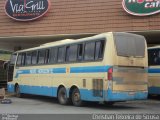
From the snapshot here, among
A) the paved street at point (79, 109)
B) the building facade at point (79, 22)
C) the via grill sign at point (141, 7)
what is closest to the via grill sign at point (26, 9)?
the building facade at point (79, 22)

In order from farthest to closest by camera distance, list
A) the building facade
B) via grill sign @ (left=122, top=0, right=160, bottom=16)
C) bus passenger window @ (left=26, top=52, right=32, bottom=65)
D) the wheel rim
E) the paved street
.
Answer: the building facade → via grill sign @ (left=122, top=0, right=160, bottom=16) → bus passenger window @ (left=26, top=52, right=32, bottom=65) → the wheel rim → the paved street

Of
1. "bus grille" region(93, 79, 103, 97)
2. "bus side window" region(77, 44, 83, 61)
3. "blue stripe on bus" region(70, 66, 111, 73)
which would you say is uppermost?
"bus side window" region(77, 44, 83, 61)

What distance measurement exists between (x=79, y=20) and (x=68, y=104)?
8.62 meters

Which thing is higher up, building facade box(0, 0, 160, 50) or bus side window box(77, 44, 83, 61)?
building facade box(0, 0, 160, 50)

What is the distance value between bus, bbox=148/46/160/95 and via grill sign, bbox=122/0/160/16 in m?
3.07

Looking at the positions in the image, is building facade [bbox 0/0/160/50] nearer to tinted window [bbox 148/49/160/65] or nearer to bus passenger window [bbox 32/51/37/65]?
tinted window [bbox 148/49/160/65]

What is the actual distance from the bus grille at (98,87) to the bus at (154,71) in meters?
5.83

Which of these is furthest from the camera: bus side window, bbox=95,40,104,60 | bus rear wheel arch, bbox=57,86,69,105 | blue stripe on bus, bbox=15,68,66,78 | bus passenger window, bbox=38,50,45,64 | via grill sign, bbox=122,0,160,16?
via grill sign, bbox=122,0,160,16

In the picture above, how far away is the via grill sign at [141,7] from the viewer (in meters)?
25.4

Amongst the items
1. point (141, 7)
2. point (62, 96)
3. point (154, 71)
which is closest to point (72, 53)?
point (62, 96)

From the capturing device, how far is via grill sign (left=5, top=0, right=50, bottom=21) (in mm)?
28406

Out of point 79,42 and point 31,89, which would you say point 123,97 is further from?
point 31,89

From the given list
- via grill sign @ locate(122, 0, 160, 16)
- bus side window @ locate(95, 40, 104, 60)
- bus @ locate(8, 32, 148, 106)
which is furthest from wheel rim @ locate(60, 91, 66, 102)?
via grill sign @ locate(122, 0, 160, 16)

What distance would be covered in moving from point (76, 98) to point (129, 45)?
3.45 meters
